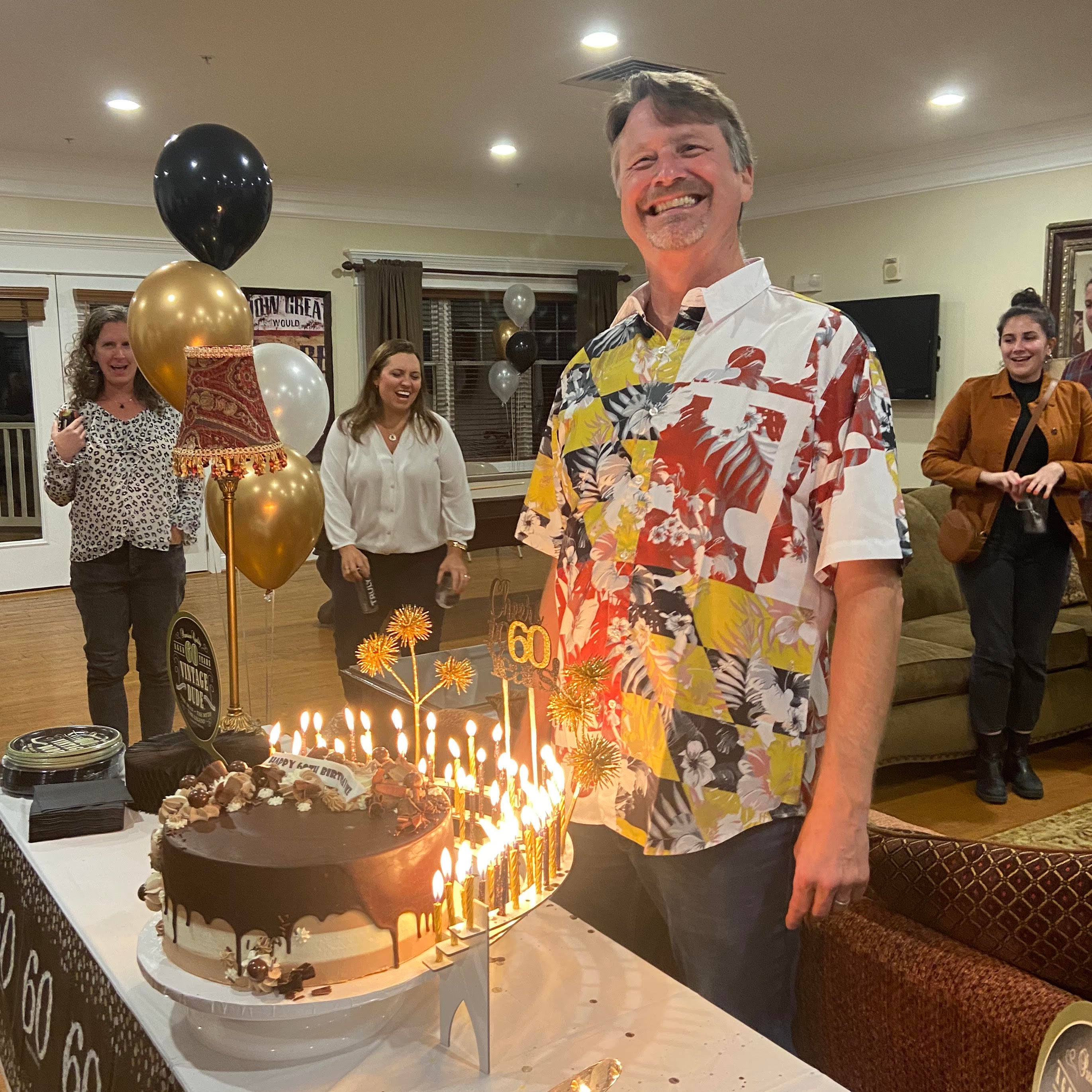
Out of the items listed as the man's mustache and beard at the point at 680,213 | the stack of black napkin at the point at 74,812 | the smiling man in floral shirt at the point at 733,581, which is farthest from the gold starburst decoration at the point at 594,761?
the stack of black napkin at the point at 74,812

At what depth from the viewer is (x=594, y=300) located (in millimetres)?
9398

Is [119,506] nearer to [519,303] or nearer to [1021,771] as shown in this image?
[1021,771]

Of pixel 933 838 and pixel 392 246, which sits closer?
pixel 933 838

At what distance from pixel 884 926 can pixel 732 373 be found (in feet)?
2.21

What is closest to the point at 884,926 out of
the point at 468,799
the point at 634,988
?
the point at 634,988

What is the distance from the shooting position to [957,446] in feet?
11.5

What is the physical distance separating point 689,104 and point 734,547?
0.53m

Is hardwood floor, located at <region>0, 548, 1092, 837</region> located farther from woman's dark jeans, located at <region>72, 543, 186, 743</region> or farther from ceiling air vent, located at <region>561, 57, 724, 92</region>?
ceiling air vent, located at <region>561, 57, 724, 92</region>

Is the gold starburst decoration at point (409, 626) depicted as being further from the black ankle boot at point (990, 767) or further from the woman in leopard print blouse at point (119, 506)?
the black ankle boot at point (990, 767)

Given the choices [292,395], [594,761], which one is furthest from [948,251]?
[594,761]

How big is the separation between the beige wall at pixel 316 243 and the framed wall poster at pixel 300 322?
0.05 meters

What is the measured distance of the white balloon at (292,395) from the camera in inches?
131

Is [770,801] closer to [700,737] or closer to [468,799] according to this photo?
[700,737]

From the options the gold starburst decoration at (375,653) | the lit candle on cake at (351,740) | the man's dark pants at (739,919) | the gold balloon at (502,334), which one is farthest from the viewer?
the gold balloon at (502,334)
